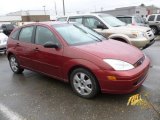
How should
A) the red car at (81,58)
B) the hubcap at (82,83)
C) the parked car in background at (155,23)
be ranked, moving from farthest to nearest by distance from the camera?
1. the parked car in background at (155,23)
2. the hubcap at (82,83)
3. the red car at (81,58)

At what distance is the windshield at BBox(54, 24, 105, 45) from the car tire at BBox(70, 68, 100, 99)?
0.77 meters

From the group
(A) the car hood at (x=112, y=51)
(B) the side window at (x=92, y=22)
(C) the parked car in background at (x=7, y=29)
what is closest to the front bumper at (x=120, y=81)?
(A) the car hood at (x=112, y=51)

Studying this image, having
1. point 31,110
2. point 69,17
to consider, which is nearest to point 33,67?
point 31,110

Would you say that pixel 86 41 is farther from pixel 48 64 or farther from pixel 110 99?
pixel 110 99

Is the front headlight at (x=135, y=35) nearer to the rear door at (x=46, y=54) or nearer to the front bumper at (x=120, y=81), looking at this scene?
the rear door at (x=46, y=54)

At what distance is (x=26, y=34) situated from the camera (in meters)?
6.31

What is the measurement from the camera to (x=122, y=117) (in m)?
3.97

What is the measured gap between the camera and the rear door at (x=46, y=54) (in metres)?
5.15

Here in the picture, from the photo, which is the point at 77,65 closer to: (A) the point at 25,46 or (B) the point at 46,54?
(B) the point at 46,54

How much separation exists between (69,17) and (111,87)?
22.3 ft

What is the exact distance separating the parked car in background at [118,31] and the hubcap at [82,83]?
4.14 metres

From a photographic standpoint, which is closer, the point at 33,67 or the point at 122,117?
the point at 122,117

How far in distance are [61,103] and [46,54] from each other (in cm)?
128

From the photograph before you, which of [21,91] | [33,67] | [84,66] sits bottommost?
[21,91]
